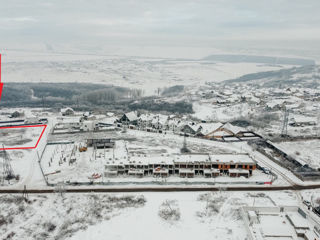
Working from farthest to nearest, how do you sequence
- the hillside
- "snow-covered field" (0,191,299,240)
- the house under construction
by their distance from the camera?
1. the hillside
2. the house under construction
3. "snow-covered field" (0,191,299,240)

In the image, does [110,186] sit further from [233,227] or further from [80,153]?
[233,227]

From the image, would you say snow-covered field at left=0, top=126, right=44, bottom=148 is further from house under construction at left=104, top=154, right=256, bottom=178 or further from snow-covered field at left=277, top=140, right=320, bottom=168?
snow-covered field at left=277, top=140, right=320, bottom=168

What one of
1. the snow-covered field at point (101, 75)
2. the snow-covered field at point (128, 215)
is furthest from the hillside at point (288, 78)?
the snow-covered field at point (128, 215)

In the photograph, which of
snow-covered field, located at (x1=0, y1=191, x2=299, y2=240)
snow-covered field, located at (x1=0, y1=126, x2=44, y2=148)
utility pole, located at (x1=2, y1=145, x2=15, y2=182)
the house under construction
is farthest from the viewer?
snow-covered field, located at (x1=0, y1=126, x2=44, y2=148)

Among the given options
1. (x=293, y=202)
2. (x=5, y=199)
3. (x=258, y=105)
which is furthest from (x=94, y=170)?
(x=258, y=105)

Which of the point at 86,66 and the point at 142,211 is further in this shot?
the point at 86,66

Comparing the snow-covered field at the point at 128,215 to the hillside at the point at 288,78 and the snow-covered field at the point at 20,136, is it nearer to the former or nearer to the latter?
the snow-covered field at the point at 20,136

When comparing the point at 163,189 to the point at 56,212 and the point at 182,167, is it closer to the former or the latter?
the point at 182,167

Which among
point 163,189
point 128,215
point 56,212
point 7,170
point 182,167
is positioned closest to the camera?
point 128,215

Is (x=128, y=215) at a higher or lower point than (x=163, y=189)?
lower

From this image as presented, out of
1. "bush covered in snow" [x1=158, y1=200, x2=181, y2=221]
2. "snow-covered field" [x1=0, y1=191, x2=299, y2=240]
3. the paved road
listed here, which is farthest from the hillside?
"bush covered in snow" [x1=158, y1=200, x2=181, y2=221]

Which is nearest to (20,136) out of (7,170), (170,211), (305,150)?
(7,170)
